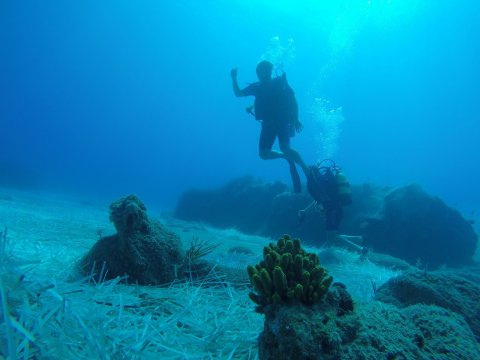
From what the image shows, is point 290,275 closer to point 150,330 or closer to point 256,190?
point 150,330

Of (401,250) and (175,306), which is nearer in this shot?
(175,306)

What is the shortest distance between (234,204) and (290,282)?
1998 centimetres

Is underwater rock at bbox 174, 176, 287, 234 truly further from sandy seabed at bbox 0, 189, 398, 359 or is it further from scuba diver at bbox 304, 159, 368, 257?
sandy seabed at bbox 0, 189, 398, 359

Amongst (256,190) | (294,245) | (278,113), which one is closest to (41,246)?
(294,245)

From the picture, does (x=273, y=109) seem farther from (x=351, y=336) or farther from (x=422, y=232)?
(x=351, y=336)

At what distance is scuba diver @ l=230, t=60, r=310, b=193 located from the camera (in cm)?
1041

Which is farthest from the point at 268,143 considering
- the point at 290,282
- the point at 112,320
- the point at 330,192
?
the point at 112,320

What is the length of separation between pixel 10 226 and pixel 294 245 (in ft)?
19.5

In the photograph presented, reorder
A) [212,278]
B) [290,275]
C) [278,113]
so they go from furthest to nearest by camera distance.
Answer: [278,113], [212,278], [290,275]

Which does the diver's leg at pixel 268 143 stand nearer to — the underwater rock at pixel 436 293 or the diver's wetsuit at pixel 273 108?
the diver's wetsuit at pixel 273 108

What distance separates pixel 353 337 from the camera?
5.60 ft

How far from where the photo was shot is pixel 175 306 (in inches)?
106

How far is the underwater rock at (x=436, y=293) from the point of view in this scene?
10.4 feet

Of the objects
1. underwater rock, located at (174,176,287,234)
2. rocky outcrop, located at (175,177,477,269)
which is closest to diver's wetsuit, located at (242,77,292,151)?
rocky outcrop, located at (175,177,477,269)
